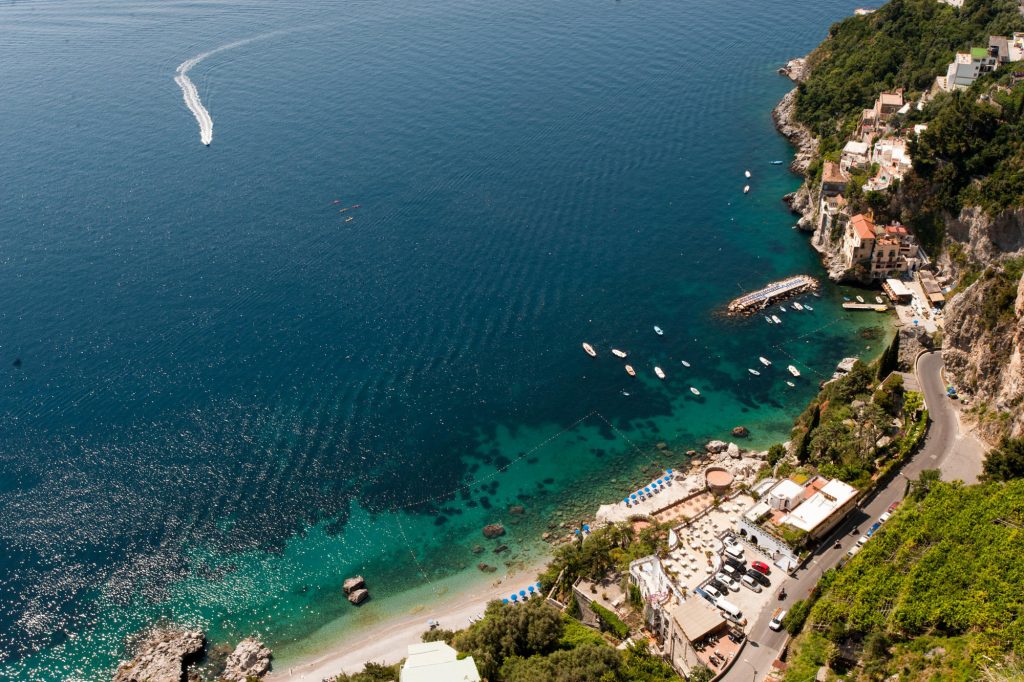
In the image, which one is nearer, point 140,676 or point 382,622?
point 140,676

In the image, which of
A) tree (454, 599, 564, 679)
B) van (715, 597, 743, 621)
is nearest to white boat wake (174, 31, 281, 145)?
tree (454, 599, 564, 679)

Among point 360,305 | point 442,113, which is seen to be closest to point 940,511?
point 360,305

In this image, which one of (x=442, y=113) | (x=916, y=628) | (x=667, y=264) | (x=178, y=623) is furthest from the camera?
(x=442, y=113)

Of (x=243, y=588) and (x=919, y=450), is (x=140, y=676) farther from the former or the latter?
(x=919, y=450)

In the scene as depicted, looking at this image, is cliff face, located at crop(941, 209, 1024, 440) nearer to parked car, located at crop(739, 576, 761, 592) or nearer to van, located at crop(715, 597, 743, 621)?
parked car, located at crop(739, 576, 761, 592)

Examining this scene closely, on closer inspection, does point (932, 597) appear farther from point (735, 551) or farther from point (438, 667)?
point (438, 667)

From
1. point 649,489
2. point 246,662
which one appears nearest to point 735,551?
point 649,489

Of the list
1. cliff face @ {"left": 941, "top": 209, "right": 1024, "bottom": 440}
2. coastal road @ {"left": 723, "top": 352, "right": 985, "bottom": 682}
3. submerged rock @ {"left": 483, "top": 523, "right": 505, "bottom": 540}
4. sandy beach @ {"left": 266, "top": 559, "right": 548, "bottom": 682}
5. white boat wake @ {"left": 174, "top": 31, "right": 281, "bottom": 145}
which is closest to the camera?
coastal road @ {"left": 723, "top": 352, "right": 985, "bottom": 682}
